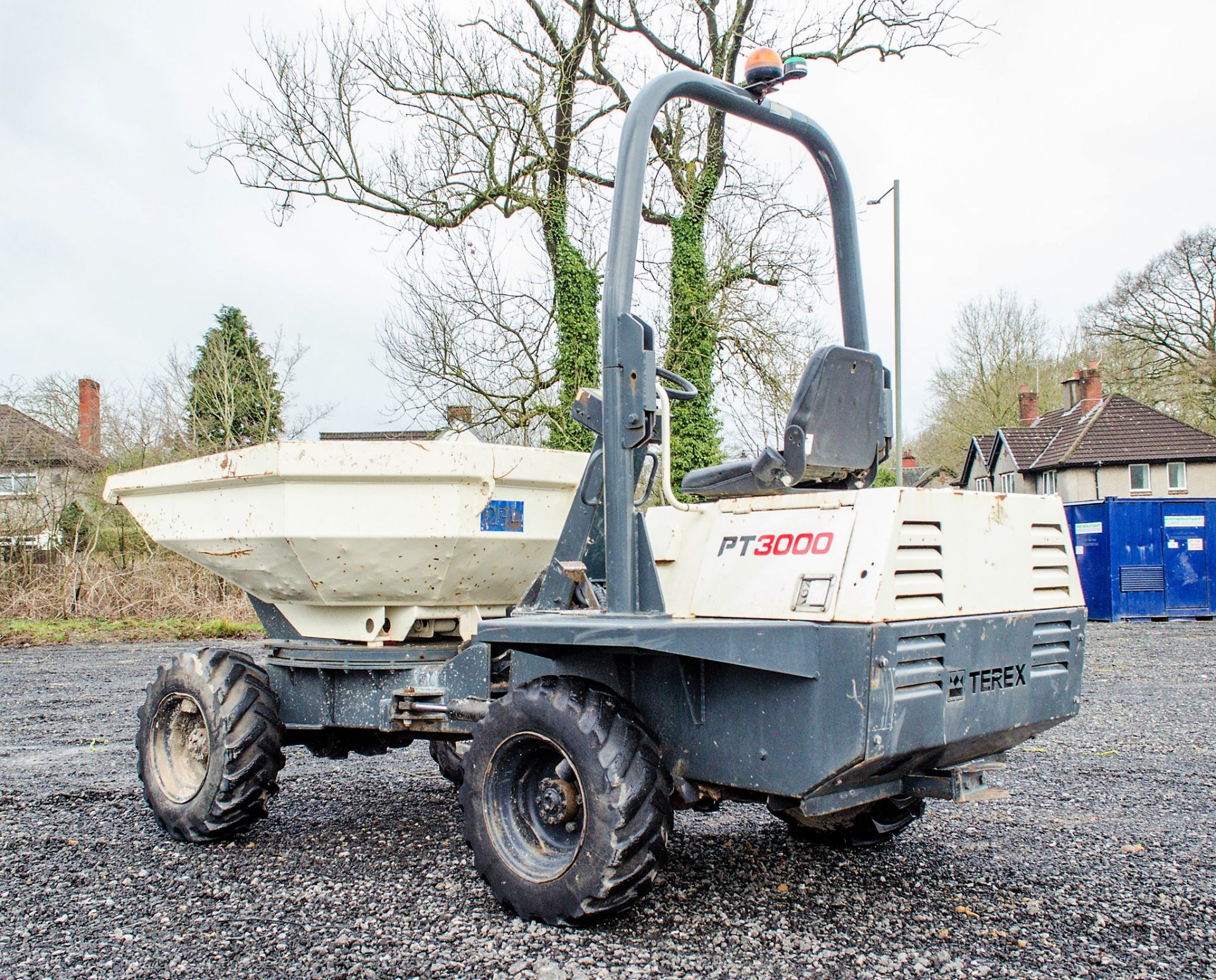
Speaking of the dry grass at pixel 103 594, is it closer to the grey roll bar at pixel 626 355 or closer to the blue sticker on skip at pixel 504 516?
the blue sticker on skip at pixel 504 516

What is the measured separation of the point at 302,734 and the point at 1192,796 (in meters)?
4.57

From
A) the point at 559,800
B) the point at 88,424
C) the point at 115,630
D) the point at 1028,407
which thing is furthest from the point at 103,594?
the point at 1028,407

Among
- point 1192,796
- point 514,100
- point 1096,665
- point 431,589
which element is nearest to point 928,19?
point 514,100

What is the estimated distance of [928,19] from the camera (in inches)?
631

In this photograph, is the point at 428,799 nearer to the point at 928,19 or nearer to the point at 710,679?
the point at 710,679

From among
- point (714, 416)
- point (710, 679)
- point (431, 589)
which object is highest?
point (714, 416)

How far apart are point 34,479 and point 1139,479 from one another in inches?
1148

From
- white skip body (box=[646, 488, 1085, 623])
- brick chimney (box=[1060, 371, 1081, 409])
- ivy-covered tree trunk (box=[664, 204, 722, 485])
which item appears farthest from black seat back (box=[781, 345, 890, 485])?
brick chimney (box=[1060, 371, 1081, 409])

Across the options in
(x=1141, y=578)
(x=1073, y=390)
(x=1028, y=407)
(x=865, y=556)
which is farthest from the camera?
(x=1028, y=407)

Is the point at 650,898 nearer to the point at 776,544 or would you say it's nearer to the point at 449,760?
the point at 776,544

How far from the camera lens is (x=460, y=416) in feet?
49.6

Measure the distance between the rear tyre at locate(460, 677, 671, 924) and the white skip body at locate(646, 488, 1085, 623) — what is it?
46cm

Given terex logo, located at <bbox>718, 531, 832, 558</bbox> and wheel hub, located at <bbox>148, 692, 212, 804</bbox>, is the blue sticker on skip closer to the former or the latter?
terex logo, located at <bbox>718, 531, 832, 558</bbox>

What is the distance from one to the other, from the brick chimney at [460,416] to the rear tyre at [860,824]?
11.3 metres
